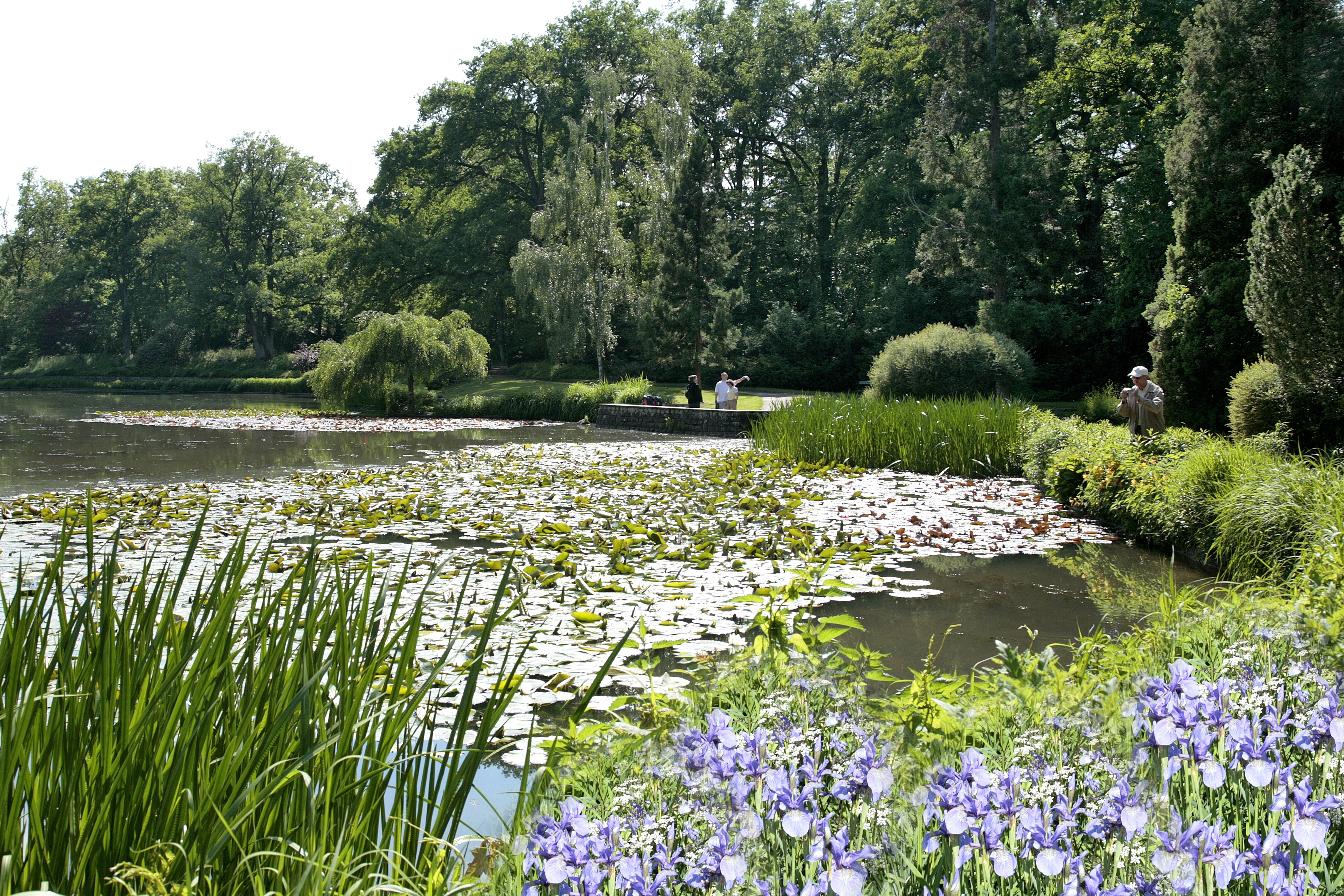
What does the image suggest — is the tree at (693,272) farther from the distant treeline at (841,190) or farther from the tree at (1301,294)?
the tree at (1301,294)

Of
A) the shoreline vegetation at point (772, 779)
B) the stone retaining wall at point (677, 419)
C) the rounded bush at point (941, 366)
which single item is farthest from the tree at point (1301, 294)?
the stone retaining wall at point (677, 419)

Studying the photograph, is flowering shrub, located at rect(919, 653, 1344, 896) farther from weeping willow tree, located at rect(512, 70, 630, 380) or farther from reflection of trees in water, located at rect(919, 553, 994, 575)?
weeping willow tree, located at rect(512, 70, 630, 380)

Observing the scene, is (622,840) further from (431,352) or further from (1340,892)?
(431,352)

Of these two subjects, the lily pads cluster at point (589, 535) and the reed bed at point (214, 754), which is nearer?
the reed bed at point (214, 754)

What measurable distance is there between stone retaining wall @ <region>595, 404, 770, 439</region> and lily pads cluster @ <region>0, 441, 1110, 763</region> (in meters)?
6.35

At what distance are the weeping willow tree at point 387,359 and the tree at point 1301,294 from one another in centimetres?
2197

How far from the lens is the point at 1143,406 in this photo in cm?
1009

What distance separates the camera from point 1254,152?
13062mm

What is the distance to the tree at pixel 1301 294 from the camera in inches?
361

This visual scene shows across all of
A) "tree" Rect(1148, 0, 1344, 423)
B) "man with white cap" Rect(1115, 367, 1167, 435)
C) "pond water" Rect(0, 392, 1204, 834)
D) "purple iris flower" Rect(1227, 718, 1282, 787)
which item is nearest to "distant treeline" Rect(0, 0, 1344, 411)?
"tree" Rect(1148, 0, 1344, 423)

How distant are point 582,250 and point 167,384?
28.8 meters

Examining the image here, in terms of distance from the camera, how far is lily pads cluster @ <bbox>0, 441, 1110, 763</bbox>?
444cm

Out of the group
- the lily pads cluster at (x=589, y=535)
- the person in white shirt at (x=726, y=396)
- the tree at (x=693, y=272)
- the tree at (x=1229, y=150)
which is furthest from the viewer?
the tree at (x=693, y=272)

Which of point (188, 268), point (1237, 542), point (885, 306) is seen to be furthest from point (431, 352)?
point (188, 268)
